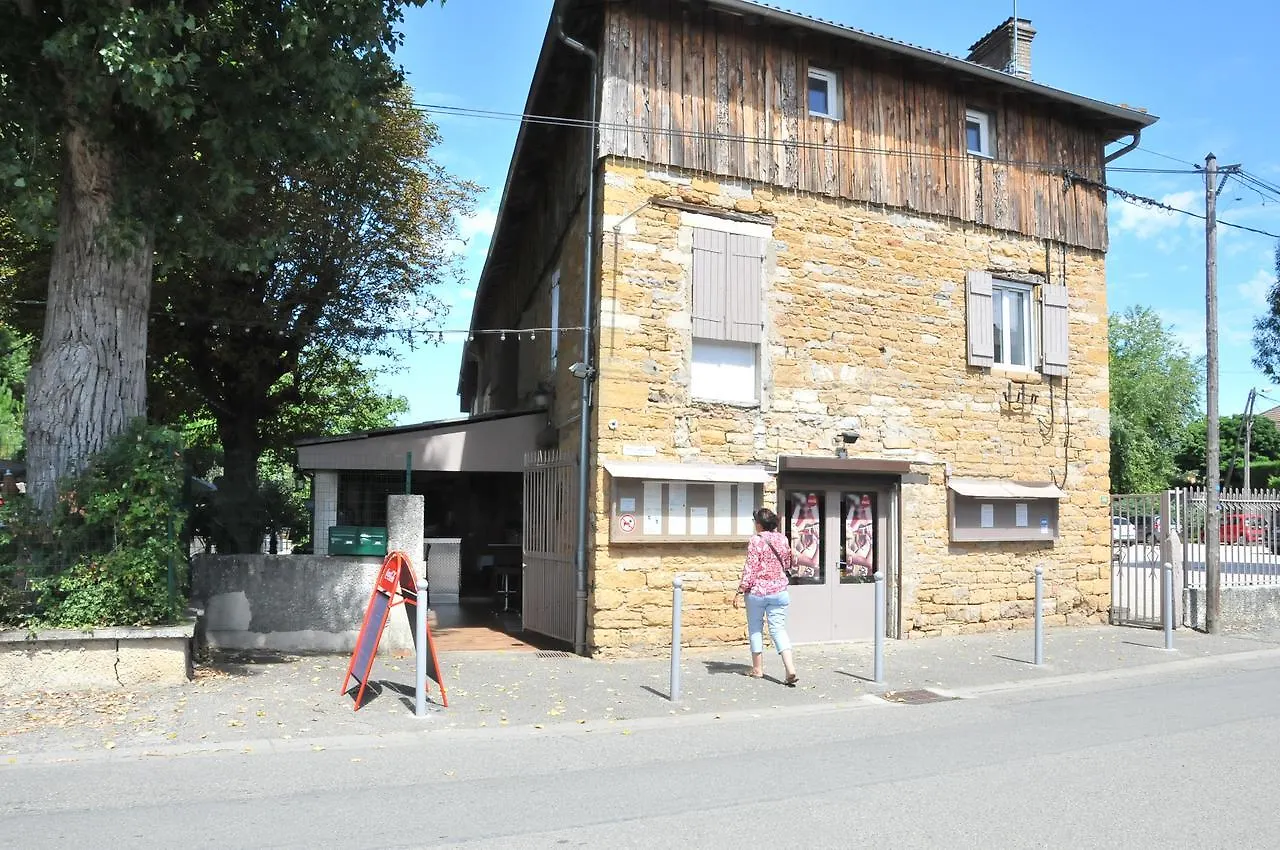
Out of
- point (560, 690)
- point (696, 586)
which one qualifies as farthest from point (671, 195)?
point (560, 690)

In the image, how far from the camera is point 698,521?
10.9m

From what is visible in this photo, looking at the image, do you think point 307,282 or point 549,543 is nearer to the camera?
point 549,543

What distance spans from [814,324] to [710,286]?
1505 mm

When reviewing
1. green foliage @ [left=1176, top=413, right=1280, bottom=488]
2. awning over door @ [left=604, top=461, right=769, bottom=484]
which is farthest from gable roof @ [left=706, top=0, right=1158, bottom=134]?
green foliage @ [left=1176, top=413, right=1280, bottom=488]

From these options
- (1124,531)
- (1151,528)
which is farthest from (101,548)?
(1124,531)

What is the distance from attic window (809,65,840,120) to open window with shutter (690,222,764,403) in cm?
205

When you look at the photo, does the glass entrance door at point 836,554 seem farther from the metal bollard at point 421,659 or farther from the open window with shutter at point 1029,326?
the metal bollard at point 421,659

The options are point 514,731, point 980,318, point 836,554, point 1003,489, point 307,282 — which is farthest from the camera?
point 307,282

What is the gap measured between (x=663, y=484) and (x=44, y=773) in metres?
6.38

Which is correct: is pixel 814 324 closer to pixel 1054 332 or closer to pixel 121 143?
pixel 1054 332

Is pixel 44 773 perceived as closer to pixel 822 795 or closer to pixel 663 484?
pixel 822 795

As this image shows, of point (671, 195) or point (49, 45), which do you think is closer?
point (49, 45)

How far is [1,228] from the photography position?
14633 mm

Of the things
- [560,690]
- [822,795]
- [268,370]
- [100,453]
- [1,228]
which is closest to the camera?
[822,795]
